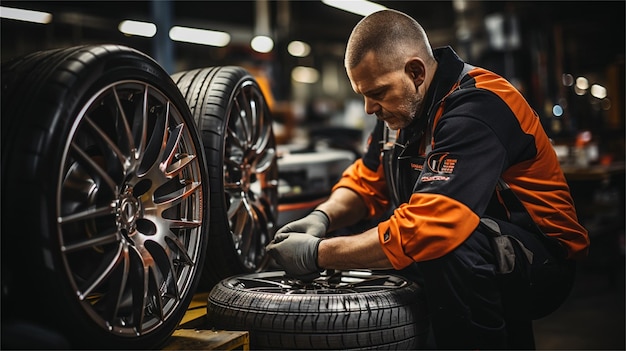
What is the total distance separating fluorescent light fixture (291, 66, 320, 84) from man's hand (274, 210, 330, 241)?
19177 millimetres

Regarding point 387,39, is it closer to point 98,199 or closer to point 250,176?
point 250,176

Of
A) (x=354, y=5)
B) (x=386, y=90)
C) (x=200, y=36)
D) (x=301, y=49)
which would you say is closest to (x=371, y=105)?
(x=386, y=90)

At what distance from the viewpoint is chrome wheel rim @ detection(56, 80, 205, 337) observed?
4.65ft

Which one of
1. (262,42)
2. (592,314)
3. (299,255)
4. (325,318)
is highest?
(262,42)

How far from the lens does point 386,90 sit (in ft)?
6.40

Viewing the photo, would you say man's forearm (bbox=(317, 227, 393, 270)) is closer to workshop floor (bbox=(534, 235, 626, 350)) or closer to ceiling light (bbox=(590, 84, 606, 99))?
workshop floor (bbox=(534, 235, 626, 350))

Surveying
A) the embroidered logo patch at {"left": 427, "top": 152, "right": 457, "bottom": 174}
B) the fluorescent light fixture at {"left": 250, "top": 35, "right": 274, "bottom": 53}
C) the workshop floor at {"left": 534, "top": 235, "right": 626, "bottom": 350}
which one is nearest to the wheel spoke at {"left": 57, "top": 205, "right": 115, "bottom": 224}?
the embroidered logo patch at {"left": 427, "top": 152, "right": 457, "bottom": 174}

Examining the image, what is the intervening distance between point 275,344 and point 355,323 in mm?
224

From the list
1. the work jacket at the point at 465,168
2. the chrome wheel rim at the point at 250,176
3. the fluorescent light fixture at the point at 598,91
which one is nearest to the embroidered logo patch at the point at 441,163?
the work jacket at the point at 465,168

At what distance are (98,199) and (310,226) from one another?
828 mm

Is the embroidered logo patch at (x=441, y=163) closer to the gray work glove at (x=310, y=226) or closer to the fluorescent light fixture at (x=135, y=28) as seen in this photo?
the gray work glove at (x=310, y=226)

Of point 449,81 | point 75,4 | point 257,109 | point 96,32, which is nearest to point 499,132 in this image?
point 449,81

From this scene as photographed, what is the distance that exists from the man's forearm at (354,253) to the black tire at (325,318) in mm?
86

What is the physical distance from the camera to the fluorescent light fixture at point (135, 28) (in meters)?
12.3
